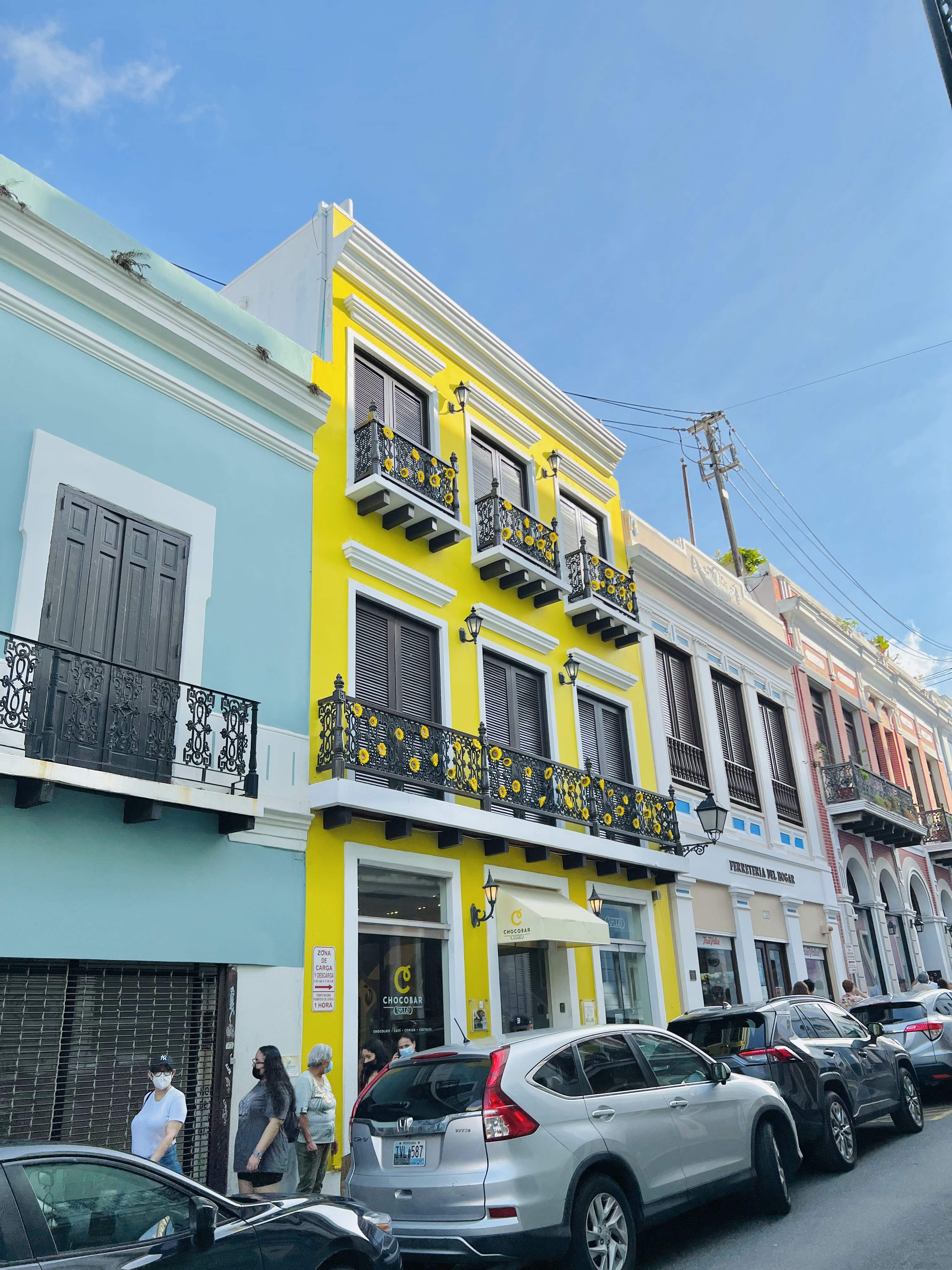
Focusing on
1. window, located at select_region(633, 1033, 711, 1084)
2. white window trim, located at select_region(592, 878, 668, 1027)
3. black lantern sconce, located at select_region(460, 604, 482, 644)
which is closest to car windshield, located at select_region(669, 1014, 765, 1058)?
window, located at select_region(633, 1033, 711, 1084)

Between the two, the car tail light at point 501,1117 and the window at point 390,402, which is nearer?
the car tail light at point 501,1117

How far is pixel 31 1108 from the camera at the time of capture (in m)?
7.91

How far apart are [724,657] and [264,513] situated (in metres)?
12.2

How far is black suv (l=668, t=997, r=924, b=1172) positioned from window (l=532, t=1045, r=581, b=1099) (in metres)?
2.91

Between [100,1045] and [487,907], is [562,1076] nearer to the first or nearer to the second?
[100,1045]

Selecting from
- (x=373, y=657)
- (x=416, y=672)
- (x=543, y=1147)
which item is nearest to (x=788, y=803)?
(x=416, y=672)

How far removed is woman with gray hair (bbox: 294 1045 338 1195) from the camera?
7957 mm

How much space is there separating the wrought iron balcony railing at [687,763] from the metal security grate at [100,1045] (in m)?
10.6

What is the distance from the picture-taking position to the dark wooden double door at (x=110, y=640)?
8.76 meters

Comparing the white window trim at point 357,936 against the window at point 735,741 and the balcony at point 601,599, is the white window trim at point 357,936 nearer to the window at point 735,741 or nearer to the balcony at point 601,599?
the balcony at point 601,599

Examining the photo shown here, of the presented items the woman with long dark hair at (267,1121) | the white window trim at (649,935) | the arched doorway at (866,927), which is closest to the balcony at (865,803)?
the arched doorway at (866,927)

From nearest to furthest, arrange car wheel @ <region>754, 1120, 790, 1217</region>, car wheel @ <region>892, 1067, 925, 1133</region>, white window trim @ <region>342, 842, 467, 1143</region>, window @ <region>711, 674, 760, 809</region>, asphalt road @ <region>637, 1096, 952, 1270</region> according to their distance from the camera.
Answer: asphalt road @ <region>637, 1096, 952, 1270</region> < car wheel @ <region>754, 1120, 790, 1217</region> < white window trim @ <region>342, 842, 467, 1143</region> < car wheel @ <region>892, 1067, 925, 1133</region> < window @ <region>711, 674, 760, 809</region>

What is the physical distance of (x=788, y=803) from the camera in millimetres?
21984

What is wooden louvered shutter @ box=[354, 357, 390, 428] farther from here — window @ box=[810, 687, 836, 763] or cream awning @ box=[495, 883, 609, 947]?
window @ box=[810, 687, 836, 763]
